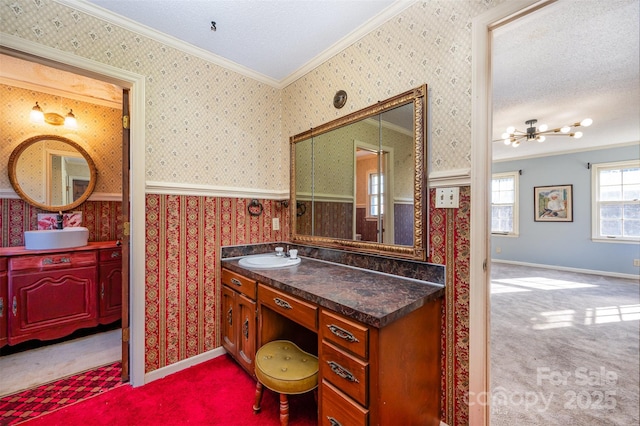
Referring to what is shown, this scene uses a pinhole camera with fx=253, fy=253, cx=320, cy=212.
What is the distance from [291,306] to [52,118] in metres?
3.27

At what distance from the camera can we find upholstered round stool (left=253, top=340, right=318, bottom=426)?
1339 millimetres

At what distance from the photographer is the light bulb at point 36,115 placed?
2530 mm

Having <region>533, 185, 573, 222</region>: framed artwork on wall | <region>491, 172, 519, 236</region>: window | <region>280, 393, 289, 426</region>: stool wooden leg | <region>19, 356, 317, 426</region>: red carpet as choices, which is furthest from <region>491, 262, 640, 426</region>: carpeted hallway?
<region>491, 172, 519, 236</region>: window

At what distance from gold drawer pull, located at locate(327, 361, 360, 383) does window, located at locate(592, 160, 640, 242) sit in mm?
6609

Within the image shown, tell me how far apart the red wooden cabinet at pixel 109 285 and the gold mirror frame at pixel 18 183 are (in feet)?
2.32

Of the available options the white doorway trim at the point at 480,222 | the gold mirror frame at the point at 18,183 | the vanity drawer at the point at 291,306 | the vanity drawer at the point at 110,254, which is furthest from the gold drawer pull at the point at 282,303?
the gold mirror frame at the point at 18,183

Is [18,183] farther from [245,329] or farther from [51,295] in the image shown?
[245,329]

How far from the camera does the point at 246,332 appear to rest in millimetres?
1808

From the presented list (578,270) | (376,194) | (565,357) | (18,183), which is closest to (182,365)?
(376,194)

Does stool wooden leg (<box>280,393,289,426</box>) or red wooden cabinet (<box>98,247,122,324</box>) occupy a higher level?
red wooden cabinet (<box>98,247,122,324</box>)

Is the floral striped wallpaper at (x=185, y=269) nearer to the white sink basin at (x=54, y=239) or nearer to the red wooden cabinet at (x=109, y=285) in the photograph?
the red wooden cabinet at (x=109, y=285)

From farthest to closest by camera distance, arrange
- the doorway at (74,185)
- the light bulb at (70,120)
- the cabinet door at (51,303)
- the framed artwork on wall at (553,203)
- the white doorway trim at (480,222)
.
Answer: the framed artwork on wall at (553,203), the light bulb at (70,120), the cabinet door at (51,303), the doorway at (74,185), the white doorway trim at (480,222)

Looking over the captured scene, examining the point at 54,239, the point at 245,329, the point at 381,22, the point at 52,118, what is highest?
the point at 381,22

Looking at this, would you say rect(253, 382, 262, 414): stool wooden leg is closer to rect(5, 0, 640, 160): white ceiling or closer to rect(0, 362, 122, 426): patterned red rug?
rect(0, 362, 122, 426): patterned red rug
